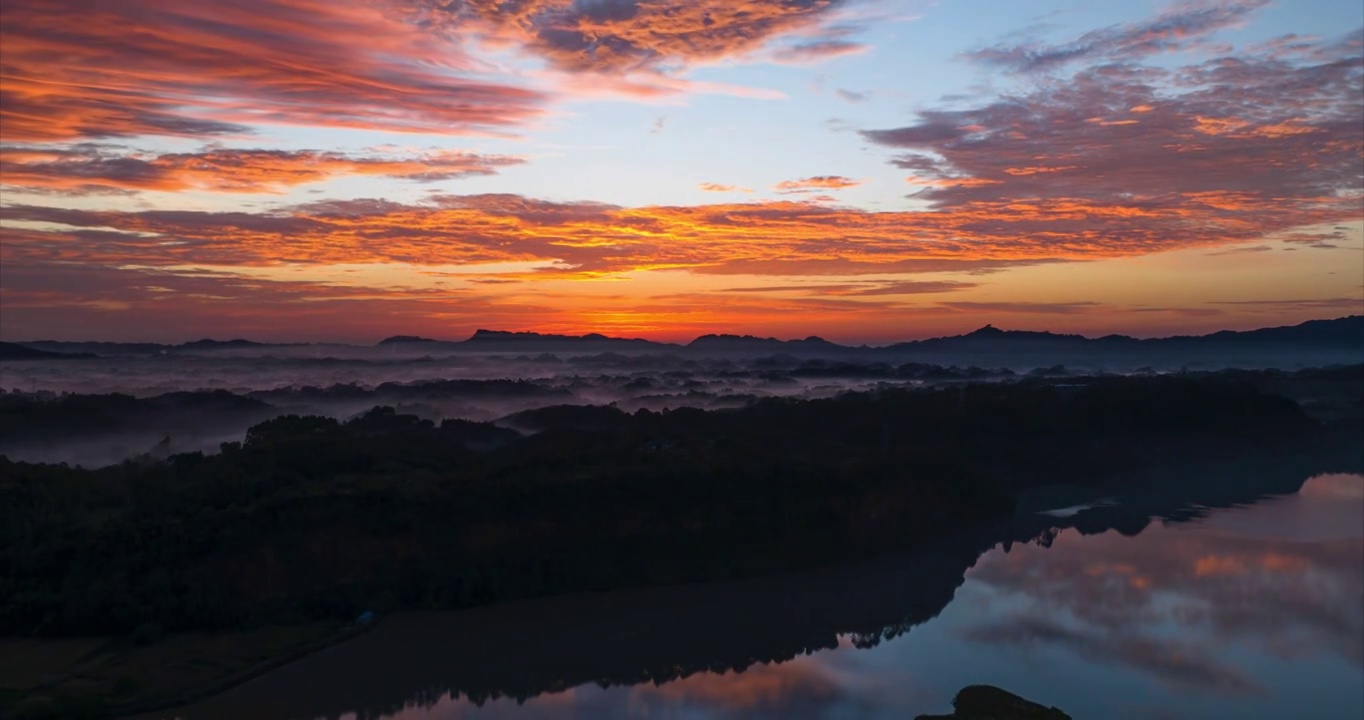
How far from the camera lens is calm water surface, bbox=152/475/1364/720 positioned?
1036cm

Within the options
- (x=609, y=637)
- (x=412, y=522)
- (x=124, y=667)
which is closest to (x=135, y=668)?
(x=124, y=667)

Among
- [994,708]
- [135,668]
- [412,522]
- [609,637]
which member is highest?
[412,522]

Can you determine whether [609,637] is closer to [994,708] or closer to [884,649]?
[884,649]

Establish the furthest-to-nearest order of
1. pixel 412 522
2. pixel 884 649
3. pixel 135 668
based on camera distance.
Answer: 1. pixel 412 522
2. pixel 884 649
3. pixel 135 668

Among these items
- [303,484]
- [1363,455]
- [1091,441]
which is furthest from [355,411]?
[1363,455]

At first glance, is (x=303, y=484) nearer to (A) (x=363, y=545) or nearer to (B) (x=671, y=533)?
(A) (x=363, y=545)

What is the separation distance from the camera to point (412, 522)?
14.4 m

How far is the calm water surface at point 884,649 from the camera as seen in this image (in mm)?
10359

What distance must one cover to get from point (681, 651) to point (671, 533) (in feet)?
11.2

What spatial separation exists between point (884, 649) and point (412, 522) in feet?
23.0

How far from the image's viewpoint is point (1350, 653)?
11688 millimetres

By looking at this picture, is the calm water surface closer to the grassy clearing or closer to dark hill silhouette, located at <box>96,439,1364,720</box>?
dark hill silhouette, located at <box>96,439,1364,720</box>

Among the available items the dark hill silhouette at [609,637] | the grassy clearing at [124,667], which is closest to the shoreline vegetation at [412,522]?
the grassy clearing at [124,667]

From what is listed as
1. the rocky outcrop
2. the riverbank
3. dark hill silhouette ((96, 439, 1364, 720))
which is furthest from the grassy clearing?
the rocky outcrop
